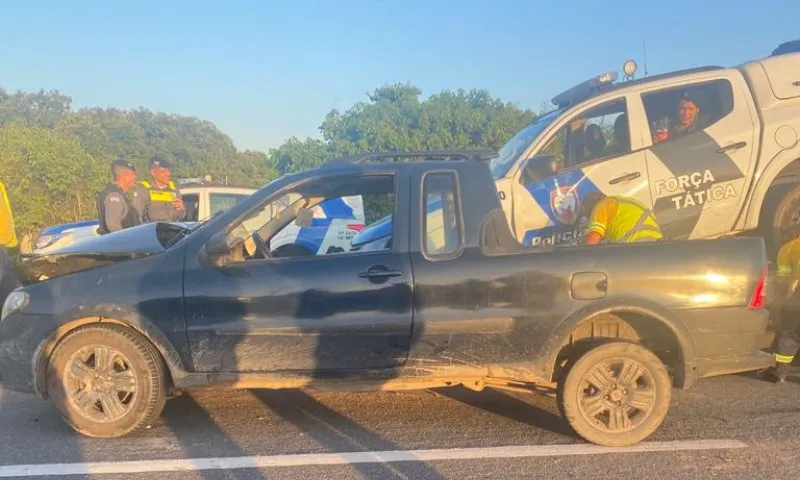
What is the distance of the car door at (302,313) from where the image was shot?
4086 millimetres

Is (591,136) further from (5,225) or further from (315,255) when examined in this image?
(5,225)

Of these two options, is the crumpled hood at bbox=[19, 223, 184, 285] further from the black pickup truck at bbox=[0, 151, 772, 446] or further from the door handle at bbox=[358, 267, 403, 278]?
the door handle at bbox=[358, 267, 403, 278]

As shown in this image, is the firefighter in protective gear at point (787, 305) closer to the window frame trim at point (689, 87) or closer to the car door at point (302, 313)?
the window frame trim at point (689, 87)

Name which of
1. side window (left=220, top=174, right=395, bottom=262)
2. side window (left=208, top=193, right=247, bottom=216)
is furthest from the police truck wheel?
side window (left=208, top=193, right=247, bottom=216)

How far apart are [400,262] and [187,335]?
1413 millimetres

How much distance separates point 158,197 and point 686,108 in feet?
19.4

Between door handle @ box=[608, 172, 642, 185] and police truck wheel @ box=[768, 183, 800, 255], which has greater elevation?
door handle @ box=[608, 172, 642, 185]

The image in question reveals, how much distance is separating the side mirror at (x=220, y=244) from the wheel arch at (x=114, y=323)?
1.96ft

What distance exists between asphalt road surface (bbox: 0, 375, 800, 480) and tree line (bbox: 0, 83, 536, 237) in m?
8.68

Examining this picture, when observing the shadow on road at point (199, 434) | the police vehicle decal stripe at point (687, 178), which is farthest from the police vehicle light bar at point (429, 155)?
the police vehicle decal stripe at point (687, 178)

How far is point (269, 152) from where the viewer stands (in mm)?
33594


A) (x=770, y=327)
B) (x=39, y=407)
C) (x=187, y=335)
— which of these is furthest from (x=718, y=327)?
(x=39, y=407)

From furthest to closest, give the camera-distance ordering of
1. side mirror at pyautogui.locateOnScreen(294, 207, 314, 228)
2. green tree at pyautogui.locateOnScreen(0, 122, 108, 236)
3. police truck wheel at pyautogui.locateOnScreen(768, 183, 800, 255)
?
1. green tree at pyautogui.locateOnScreen(0, 122, 108, 236)
2. police truck wheel at pyautogui.locateOnScreen(768, 183, 800, 255)
3. side mirror at pyautogui.locateOnScreen(294, 207, 314, 228)

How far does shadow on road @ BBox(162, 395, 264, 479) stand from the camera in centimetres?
375
